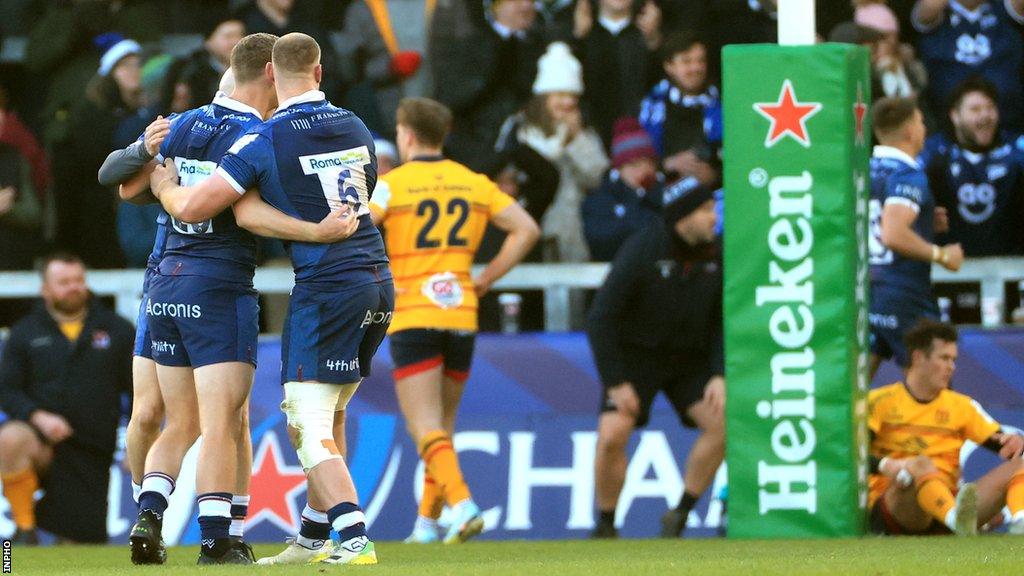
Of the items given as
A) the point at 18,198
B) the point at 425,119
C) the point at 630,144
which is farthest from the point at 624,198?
the point at 18,198

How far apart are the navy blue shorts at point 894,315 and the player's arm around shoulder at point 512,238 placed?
2.09 metres

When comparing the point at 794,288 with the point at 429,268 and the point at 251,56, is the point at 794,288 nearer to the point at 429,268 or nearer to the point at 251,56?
the point at 429,268

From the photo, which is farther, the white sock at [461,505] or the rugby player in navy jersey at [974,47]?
the rugby player in navy jersey at [974,47]

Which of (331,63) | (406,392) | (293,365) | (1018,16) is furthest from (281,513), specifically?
(1018,16)

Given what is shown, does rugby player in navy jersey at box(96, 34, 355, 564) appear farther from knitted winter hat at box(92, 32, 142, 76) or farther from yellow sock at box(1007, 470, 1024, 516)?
knitted winter hat at box(92, 32, 142, 76)

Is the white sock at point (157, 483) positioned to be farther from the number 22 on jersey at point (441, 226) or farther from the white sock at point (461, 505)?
the number 22 on jersey at point (441, 226)

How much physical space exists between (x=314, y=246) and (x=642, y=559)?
6.12 feet

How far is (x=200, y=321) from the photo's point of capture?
8211mm

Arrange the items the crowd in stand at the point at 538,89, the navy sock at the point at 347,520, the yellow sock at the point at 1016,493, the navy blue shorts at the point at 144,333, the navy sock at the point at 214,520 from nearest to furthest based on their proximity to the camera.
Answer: the navy sock at the point at 347,520
the navy sock at the point at 214,520
the navy blue shorts at the point at 144,333
the yellow sock at the point at 1016,493
the crowd in stand at the point at 538,89

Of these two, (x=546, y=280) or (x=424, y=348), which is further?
(x=546, y=280)

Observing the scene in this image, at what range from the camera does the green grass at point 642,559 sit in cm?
739

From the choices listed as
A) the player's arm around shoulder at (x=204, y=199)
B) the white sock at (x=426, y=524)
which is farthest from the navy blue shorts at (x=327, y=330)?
the white sock at (x=426, y=524)

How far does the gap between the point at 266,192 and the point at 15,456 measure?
15.4 feet

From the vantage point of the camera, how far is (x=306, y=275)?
813cm
